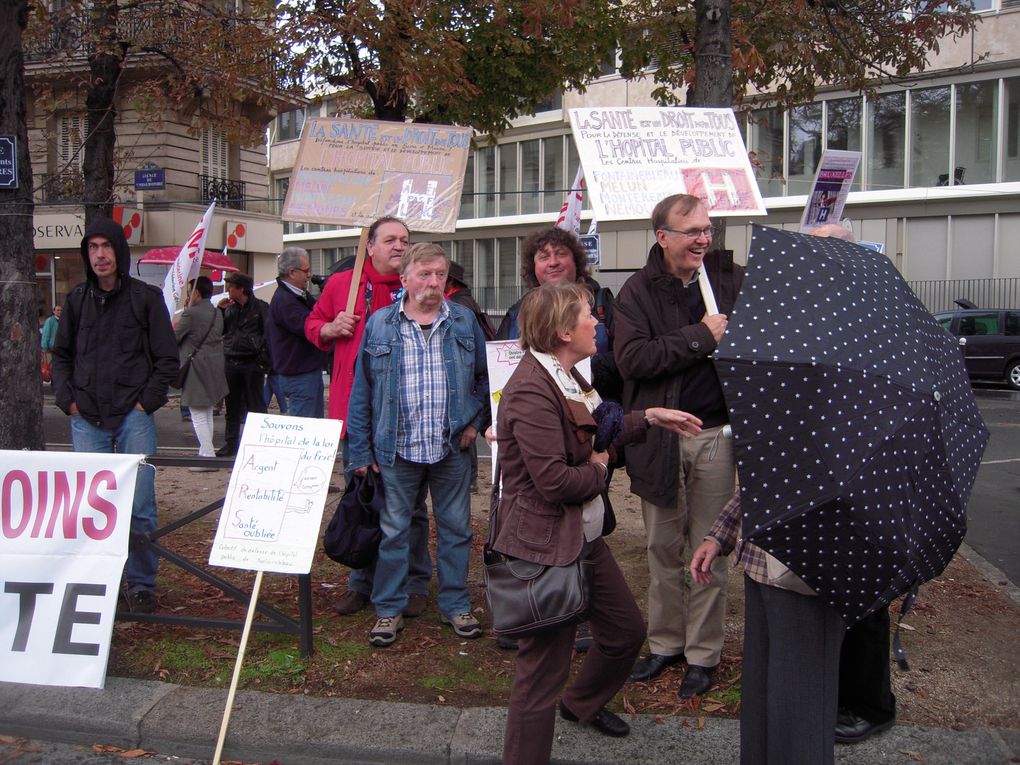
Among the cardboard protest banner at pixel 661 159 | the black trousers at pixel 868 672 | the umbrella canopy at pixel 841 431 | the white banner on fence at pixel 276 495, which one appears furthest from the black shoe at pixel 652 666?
the cardboard protest banner at pixel 661 159

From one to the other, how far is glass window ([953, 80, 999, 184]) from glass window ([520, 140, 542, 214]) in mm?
13325

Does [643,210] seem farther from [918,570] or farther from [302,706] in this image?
[302,706]

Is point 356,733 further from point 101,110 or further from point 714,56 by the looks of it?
point 101,110

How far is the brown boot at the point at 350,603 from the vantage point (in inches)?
190

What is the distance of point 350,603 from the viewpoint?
486cm

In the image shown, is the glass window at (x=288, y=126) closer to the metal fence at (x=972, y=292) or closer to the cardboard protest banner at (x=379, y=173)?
the metal fence at (x=972, y=292)

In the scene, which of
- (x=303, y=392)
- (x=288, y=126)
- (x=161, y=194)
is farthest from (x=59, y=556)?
(x=288, y=126)

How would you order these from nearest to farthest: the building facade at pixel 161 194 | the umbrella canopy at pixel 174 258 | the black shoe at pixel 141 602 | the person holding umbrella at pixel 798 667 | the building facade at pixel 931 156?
1. the person holding umbrella at pixel 798 667
2. the black shoe at pixel 141 602
3. the umbrella canopy at pixel 174 258
4. the building facade at pixel 161 194
5. the building facade at pixel 931 156

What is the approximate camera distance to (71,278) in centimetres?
2575

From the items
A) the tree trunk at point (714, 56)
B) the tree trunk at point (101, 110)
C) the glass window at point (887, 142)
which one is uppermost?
the glass window at point (887, 142)

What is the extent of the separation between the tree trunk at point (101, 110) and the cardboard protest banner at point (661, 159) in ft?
24.0

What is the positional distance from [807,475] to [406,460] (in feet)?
8.22

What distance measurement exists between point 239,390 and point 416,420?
19.8 feet

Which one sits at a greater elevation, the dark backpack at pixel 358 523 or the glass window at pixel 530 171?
the glass window at pixel 530 171
